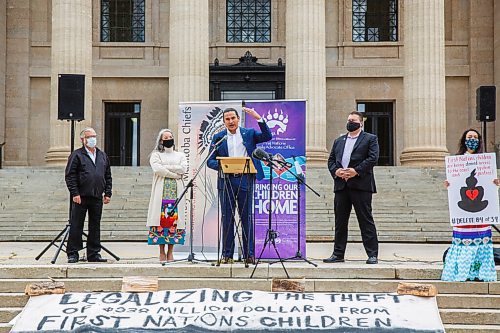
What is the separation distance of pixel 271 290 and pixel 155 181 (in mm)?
3032

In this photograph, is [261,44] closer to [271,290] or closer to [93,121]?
[93,121]

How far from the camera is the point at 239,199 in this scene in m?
11.0

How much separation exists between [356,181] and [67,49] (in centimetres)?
1623

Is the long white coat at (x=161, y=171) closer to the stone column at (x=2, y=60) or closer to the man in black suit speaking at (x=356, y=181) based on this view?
the man in black suit speaking at (x=356, y=181)

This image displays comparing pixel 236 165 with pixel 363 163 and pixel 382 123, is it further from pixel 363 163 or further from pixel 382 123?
pixel 382 123

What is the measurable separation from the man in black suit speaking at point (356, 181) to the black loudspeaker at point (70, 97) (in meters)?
8.68

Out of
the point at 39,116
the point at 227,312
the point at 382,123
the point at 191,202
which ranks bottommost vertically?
the point at 227,312

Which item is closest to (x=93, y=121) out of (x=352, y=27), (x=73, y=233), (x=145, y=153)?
(x=145, y=153)

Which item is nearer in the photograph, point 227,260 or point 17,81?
point 227,260

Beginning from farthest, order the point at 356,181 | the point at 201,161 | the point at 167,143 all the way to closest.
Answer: the point at 201,161 → the point at 167,143 → the point at 356,181

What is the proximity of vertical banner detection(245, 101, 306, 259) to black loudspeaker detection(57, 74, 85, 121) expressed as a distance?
767 cm

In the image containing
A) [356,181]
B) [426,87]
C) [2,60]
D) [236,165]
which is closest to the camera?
[236,165]

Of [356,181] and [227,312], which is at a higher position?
[356,181]

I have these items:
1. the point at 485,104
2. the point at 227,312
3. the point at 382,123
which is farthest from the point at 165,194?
the point at 382,123
